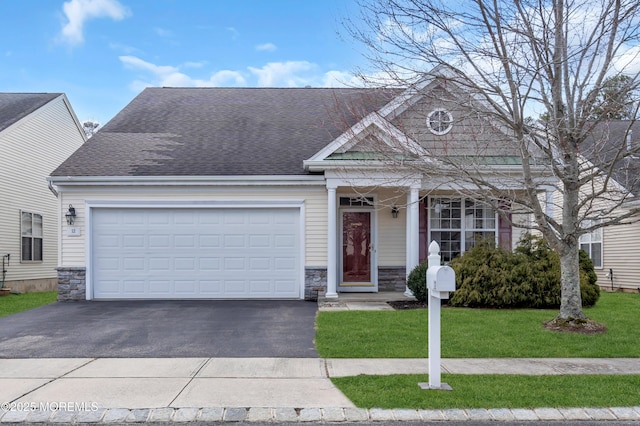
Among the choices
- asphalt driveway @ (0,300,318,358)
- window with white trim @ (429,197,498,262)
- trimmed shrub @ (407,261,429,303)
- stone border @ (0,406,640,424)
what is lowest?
asphalt driveway @ (0,300,318,358)

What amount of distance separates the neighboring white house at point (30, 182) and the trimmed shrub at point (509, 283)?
12.2 meters

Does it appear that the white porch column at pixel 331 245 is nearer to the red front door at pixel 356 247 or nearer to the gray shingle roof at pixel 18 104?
the red front door at pixel 356 247

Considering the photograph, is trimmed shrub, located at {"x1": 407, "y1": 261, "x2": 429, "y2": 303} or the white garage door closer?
trimmed shrub, located at {"x1": 407, "y1": 261, "x2": 429, "y2": 303}

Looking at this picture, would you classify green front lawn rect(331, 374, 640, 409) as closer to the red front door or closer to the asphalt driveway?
the asphalt driveway

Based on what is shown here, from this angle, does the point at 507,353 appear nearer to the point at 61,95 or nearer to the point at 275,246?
the point at 275,246

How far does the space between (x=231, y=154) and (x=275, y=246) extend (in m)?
2.80

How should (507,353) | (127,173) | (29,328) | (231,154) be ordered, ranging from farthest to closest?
(231,154) → (127,173) → (29,328) → (507,353)

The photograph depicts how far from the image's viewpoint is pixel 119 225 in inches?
505

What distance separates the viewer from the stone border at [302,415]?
4527mm

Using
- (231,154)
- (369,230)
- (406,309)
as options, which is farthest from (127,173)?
(406,309)

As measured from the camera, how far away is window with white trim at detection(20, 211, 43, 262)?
16984 mm

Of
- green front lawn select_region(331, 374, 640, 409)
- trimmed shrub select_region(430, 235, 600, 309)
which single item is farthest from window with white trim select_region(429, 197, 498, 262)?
green front lawn select_region(331, 374, 640, 409)

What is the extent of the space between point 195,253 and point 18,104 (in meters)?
10.5

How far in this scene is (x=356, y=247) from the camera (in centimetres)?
1366
